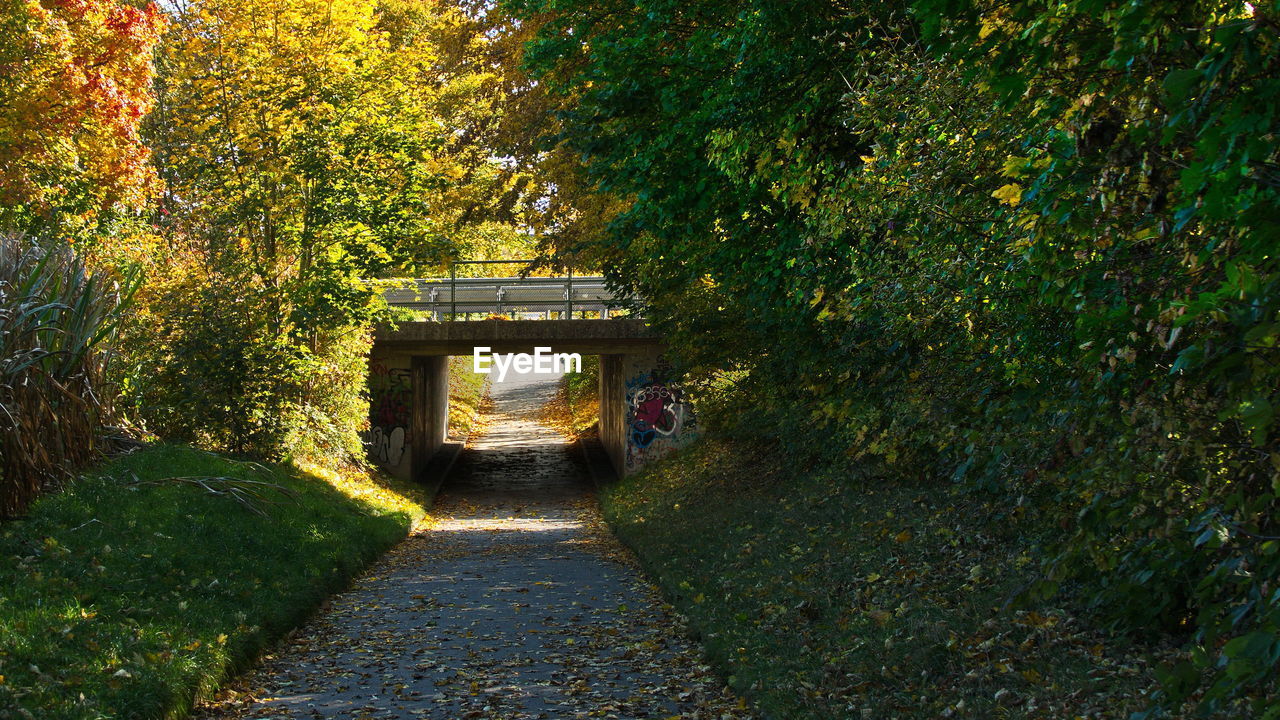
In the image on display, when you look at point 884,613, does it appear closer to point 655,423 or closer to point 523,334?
point 655,423

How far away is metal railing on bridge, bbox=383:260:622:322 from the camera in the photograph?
28.7m

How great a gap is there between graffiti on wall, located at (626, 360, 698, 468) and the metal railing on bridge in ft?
8.37

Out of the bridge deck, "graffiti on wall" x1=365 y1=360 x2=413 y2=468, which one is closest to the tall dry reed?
the bridge deck

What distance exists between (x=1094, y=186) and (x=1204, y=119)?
0.97 meters

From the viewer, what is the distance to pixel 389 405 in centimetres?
2800

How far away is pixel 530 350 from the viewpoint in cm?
2861

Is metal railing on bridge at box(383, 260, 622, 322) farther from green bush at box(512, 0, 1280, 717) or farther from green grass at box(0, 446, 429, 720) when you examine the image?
green bush at box(512, 0, 1280, 717)

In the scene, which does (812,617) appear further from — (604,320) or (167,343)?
(604,320)

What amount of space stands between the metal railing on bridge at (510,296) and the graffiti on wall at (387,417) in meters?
2.01

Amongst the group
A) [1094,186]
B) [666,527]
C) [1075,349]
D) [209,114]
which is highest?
[209,114]

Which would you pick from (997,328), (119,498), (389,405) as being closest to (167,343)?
(119,498)

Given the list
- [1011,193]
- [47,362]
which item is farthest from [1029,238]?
[47,362]

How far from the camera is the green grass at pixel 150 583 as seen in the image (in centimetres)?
708

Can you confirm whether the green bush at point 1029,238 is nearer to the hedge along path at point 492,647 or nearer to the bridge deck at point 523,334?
the hedge along path at point 492,647
